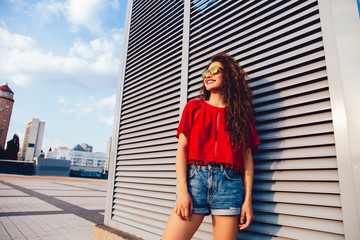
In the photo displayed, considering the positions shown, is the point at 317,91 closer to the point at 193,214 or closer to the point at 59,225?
the point at 193,214

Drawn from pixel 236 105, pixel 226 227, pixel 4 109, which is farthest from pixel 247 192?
pixel 4 109

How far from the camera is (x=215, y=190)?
4.53 ft

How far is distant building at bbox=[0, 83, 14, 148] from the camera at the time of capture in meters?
105

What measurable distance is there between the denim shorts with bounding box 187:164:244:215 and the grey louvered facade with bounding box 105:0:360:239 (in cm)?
42

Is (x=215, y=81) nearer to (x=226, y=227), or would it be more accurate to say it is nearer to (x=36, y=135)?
(x=226, y=227)

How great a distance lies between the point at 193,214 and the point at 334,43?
Answer: 138 cm

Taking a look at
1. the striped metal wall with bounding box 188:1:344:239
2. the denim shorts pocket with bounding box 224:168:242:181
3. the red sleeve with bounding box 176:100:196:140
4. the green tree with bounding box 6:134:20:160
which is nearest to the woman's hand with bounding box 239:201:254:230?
the denim shorts pocket with bounding box 224:168:242:181

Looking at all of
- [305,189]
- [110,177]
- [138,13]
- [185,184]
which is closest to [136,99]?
[110,177]

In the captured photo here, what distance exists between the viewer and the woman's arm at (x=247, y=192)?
1.40 m

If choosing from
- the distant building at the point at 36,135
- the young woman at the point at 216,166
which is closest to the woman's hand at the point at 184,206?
the young woman at the point at 216,166

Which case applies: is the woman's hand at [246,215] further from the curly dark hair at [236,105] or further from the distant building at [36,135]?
the distant building at [36,135]

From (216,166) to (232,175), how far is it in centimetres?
11

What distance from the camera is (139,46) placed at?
3.75 m

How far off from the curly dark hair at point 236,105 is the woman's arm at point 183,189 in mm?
312
